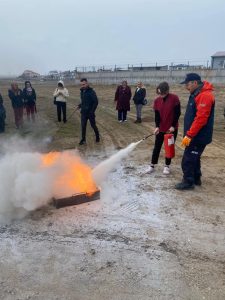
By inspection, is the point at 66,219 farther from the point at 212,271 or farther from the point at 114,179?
the point at 212,271

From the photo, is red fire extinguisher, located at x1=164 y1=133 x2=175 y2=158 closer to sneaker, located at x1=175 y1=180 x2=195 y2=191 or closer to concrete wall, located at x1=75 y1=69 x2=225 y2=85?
sneaker, located at x1=175 y1=180 x2=195 y2=191

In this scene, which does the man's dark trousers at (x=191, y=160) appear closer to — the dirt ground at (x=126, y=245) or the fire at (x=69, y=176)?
the dirt ground at (x=126, y=245)

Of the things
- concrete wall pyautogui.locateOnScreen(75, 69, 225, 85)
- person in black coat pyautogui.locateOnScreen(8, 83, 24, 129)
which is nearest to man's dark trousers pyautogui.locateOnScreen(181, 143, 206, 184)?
person in black coat pyautogui.locateOnScreen(8, 83, 24, 129)

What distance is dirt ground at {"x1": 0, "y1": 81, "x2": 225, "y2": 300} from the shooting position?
3.81 m

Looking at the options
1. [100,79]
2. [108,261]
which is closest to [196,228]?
[108,261]

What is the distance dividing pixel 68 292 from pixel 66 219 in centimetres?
172

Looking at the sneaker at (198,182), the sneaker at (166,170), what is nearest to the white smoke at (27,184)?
the sneaker at (166,170)

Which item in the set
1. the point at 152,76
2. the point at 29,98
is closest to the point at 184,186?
the point at 29,98

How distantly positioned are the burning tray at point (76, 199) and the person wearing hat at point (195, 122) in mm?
1773

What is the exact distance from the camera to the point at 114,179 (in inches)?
281

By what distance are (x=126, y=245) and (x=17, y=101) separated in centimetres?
954

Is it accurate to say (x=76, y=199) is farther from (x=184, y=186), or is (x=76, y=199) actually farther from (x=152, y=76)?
(x=152, y=76)

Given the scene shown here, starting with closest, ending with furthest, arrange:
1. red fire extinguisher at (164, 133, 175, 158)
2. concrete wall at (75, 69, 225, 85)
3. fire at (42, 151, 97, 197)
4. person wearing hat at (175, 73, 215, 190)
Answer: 1. person wearing hat at (175, 73, 215, 190)
2. fire at (42, 151, 97, 197)
3. red fire extinguisher at (164, 133, 175, 158)
4. concrete wall at (75, 69, 225, 85)

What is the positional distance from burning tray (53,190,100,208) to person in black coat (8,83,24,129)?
7.64m
